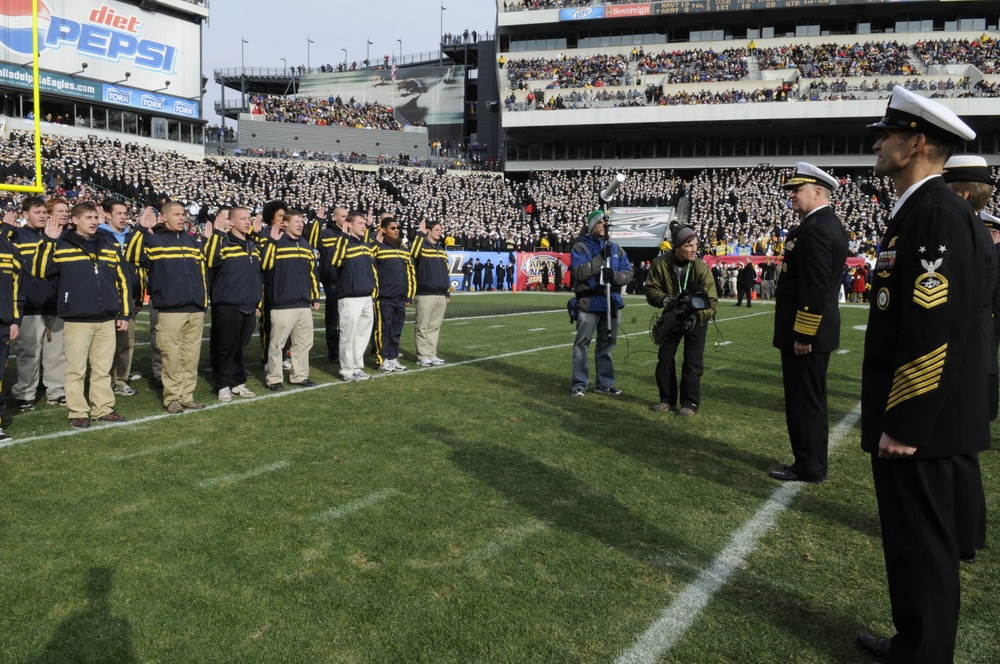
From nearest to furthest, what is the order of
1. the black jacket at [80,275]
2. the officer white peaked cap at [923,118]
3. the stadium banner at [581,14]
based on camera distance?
the officer white peaked cap at [923,118], the black jacket at [80,275], the stadium banner at [581,14]

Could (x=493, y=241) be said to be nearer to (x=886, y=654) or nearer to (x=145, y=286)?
(x=145, y=286)

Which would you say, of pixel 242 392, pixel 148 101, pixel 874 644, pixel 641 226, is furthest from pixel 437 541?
pixel 148 101

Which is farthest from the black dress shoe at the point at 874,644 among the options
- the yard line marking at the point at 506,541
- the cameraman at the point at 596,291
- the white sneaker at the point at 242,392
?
the white sneaker at the point at 242,392

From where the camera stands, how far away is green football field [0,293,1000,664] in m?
3.13

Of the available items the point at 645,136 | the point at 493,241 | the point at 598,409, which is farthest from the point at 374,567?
the point at 645,136

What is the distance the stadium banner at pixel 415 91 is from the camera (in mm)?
74875

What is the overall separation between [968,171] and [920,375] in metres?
2.52

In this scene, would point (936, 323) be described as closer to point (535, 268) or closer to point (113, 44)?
point (535, 268)

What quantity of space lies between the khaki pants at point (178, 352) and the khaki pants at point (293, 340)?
43.8 inches

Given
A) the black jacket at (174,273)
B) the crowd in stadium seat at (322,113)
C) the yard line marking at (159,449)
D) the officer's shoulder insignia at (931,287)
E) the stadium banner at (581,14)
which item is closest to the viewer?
the officer's shoulder insignia at (931,287)

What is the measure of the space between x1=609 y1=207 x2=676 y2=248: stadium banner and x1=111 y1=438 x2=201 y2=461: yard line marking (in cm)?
3614

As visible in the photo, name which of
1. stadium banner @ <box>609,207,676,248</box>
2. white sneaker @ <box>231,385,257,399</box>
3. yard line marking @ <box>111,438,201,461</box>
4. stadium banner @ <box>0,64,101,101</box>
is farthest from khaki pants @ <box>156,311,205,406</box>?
stadium banner @ <box>0,64,101,101</box>

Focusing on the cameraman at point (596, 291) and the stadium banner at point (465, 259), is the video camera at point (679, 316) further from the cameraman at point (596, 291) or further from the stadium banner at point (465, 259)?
the stadium banner at point (465, 259)

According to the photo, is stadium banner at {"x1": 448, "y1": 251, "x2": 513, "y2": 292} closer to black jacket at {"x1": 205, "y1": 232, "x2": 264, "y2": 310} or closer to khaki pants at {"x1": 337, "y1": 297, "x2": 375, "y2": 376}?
khaki pants at {"x1": 337, "y1": 297, "x2": 375, "y2": 376}
